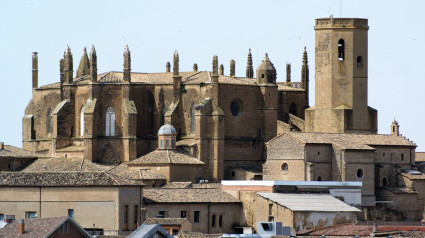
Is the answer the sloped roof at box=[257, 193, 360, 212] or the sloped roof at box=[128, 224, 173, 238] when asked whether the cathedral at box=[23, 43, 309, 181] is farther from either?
the sloped roof at box=[128, 224, 173, 238]

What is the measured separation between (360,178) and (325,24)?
12124 mm

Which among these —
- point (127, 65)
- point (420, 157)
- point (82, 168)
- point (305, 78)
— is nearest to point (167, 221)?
point (82, 168)

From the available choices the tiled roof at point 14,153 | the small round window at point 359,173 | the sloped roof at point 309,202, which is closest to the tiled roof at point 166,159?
the tiled roof at point 14,153

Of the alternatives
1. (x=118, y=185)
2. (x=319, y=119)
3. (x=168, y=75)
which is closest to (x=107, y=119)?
(x=168, y=75)

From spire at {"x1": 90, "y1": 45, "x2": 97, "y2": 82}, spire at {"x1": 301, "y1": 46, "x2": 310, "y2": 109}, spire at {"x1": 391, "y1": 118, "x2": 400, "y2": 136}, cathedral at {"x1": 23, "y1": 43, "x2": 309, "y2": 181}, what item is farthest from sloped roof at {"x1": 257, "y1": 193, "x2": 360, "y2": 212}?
spire at {"x1": 391, "y1": 118, "x2": 400, "y2": 136}

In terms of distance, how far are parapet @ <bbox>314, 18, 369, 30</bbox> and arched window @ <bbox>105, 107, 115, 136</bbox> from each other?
1405cm

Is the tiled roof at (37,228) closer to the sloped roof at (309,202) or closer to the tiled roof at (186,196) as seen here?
the tiled roof at (186,196)

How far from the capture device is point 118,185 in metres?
82.9

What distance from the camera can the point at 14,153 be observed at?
99000 mm

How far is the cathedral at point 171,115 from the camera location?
10200 centimetres

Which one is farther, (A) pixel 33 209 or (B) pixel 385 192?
(B) pixel 385 192

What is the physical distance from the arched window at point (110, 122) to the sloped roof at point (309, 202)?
17.5 metres

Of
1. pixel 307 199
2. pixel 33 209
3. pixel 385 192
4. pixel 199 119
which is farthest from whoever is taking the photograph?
pixel 199 119

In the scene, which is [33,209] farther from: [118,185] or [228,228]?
[228,228]
